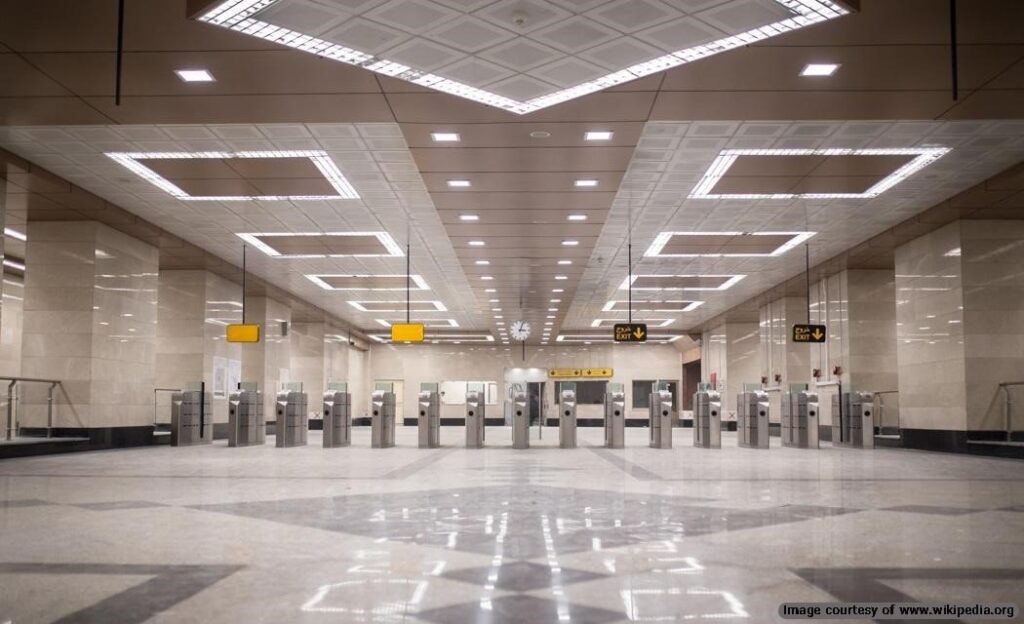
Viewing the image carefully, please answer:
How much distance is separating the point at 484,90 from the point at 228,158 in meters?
5.42

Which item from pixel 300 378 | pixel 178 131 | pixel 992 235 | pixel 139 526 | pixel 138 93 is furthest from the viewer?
pixel 300 378

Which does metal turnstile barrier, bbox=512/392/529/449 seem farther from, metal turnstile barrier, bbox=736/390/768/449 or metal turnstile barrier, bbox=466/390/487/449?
metal turnstile barrier, bbox=736/390/768/449

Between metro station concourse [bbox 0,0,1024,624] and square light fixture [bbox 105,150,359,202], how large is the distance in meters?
0.09

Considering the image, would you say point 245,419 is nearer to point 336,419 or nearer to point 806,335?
point 336,419

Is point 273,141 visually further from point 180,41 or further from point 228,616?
point 228,616

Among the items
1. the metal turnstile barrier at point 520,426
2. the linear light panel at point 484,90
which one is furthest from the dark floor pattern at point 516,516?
the metal turnstile barrier at point 520,426

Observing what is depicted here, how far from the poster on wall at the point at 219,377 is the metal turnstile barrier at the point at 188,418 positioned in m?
1.80

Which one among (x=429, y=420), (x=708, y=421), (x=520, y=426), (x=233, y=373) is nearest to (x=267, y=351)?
(x=233, y=373)

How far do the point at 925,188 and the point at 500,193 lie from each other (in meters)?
6.94

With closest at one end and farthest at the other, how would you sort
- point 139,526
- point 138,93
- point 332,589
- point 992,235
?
point 332,589 → point 139,526 → point 138,93 → point 992,235

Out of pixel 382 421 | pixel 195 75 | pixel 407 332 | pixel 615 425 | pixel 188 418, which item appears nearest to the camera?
pixel 195 75

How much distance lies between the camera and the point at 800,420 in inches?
768

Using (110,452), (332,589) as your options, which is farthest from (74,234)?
(332,589)

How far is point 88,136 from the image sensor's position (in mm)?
10641
